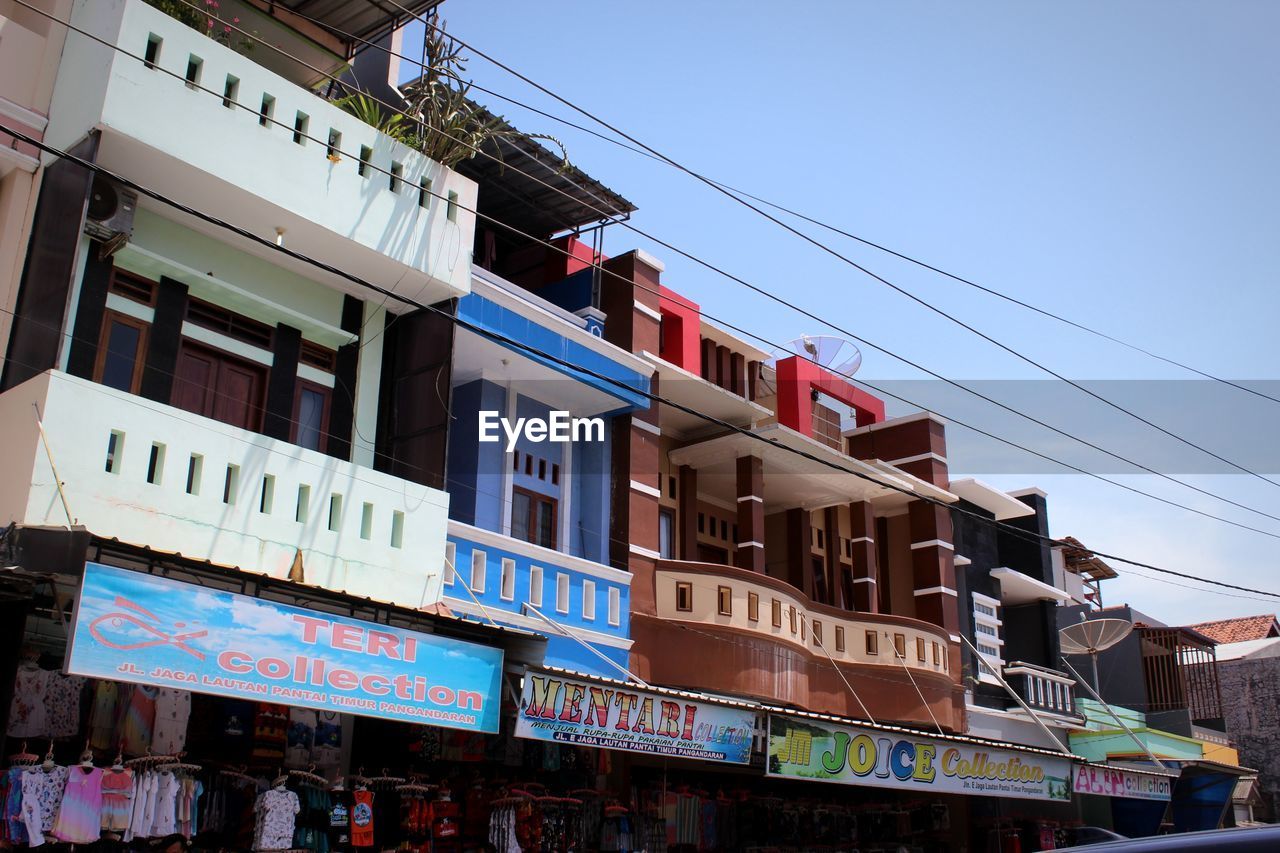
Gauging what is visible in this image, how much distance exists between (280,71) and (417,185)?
2.98m

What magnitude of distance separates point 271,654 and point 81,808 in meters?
2.22

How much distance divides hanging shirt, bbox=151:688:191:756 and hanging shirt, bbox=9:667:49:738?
1117 mm

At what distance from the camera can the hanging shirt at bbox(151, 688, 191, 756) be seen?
490 inches

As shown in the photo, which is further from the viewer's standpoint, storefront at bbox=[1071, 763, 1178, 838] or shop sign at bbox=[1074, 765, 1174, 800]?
storefront at bbox=[1071, 763, 1178, 838]

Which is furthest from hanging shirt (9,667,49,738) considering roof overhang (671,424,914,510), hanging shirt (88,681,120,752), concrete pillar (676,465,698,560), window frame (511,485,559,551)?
roof overhang (671,424,914,510)

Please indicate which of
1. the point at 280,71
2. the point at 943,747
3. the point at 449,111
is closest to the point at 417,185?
the point at 449,111

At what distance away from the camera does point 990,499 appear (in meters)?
30.2

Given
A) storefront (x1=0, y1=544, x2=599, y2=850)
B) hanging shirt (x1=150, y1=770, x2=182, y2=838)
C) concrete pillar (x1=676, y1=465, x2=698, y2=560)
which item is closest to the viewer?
storefront (x1=0, y1=544, x2=599, y2=850)

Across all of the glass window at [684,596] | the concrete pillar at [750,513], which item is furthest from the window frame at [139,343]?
the concrete pillar at [750,513]

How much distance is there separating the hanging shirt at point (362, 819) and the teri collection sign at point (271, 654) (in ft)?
5.28

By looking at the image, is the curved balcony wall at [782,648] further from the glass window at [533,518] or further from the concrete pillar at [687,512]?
the concrete pillar at [687,512]

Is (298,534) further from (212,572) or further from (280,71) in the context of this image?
(280,71)

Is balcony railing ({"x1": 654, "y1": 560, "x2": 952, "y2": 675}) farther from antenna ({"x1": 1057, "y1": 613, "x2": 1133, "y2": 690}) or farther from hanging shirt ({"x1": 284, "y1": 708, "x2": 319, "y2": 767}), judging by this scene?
antenna ({"x1": 1057, "y1": 613, "x2": 1133, "y2": 690})

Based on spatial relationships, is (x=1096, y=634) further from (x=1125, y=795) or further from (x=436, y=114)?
(x=436, y=114)
